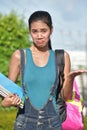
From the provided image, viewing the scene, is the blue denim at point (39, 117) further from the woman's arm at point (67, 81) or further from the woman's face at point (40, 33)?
the woman's face at point (40, 33)

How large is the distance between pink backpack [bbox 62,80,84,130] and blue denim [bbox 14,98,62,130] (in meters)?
0.53

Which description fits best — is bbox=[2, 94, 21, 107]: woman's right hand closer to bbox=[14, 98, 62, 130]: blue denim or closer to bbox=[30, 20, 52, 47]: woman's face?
bbox=[14, 98, 62, 130]: blue denim

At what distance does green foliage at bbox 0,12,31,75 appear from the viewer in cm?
1484

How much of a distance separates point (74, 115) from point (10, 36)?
10.1 meters

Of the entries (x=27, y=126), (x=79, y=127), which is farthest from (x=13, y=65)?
(x=79, y=127)

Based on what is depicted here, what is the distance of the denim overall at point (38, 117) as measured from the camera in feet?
14.0

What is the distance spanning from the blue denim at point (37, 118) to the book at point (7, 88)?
86mm

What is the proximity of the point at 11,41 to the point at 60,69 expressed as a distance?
10.8 meters

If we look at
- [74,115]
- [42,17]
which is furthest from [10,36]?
[42,17]

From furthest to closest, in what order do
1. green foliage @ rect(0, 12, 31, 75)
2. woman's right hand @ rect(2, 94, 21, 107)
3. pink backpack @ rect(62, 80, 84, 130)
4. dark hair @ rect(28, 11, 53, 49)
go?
green foliage @ rect(0, 12, 31, 75) → pink backpack @ rect(62, 80, 84, 130) → dark hair @ rect(28, 11, 53, 49) → woman's right hand @ rect(2, 94, 21, 107)

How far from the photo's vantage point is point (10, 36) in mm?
15133

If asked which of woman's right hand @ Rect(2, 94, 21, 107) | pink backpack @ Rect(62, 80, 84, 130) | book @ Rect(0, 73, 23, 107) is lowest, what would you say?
pink backpack @ Rect(62, 80, 84, 130)

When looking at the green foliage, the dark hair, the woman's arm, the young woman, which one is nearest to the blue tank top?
the young woman

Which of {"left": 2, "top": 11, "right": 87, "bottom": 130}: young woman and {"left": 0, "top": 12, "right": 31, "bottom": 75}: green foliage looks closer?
{"left": 2, "top": 11, "right": 87, "bottom": 130}: young woman
